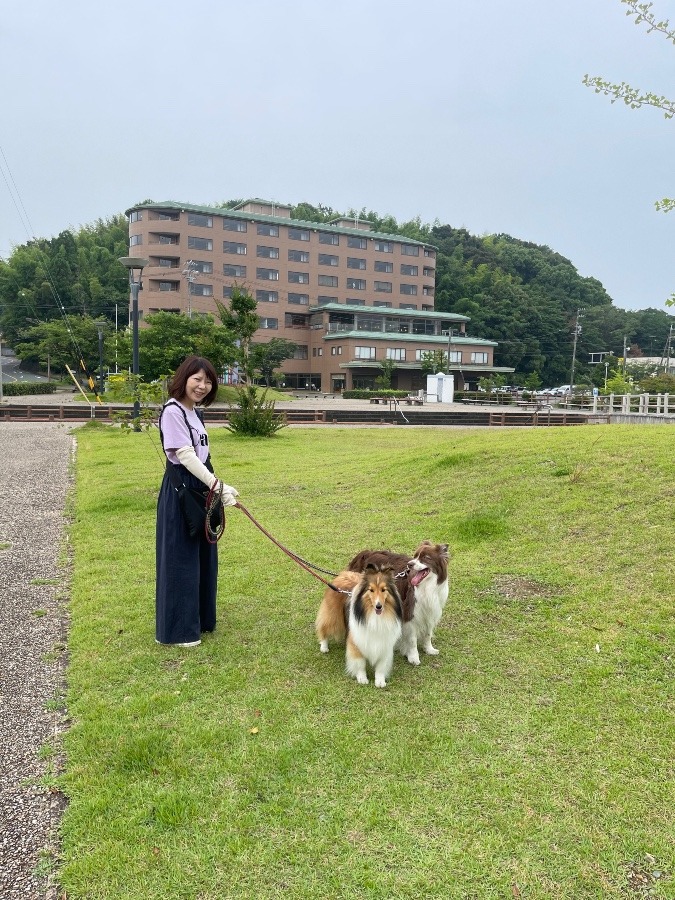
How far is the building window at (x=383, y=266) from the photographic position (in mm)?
66875

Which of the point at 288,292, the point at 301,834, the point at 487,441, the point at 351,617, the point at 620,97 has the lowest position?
the point at 301,834

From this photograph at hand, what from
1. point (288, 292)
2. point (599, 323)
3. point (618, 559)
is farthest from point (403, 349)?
point (618, 559)

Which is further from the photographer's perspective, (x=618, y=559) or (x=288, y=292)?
(x=288, y=292)

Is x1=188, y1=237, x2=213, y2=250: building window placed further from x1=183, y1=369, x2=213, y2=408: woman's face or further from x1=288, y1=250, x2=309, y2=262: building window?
x1=183, y1=369, x2=213, y2=408: woman's face

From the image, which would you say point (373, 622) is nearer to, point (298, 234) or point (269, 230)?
point (269, 230)

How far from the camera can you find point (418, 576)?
3998mm

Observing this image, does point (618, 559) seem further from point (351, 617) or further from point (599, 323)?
point (599, 323)

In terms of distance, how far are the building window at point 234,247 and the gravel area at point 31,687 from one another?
53049 millimetres

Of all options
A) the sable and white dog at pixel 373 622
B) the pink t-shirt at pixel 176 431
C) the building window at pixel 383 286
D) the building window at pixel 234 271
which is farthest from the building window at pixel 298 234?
the sable and white dog at pixel 373 622

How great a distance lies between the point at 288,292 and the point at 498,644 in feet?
197

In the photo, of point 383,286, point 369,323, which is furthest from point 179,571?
point 383,286

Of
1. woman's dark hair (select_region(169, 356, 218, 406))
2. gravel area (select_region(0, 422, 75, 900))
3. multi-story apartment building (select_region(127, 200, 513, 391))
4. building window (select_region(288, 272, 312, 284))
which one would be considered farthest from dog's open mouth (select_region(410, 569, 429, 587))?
→ building window (select_region(288, 272, 312, 284))

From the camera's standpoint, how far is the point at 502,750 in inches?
123

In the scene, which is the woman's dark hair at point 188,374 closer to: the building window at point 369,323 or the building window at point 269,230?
the building window at point 369,323
